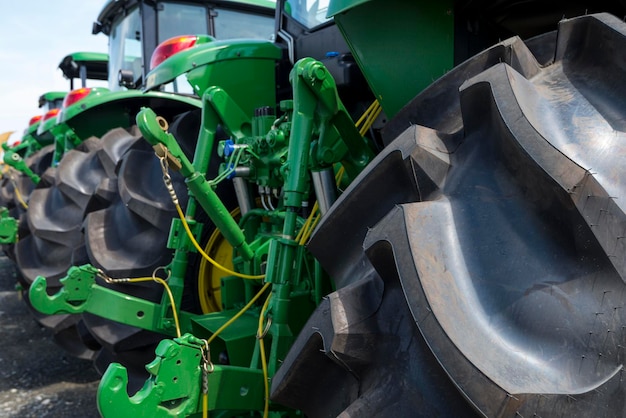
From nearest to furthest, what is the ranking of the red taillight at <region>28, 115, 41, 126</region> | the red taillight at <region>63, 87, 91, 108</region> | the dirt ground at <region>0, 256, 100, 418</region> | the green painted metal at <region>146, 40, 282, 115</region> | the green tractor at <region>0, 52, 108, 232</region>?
the green painted metal at <region>146, 40, 282, 115</region>
the dirt ground at <region>0, 256, 100, 418</region>
the red taillight at <region>63, 87, 91, 108</region>
the green tractor at <region>0, 52, 108, 232</region>
the red taillight at <region>28, 115, 41, 126</region>

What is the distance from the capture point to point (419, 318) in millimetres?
816

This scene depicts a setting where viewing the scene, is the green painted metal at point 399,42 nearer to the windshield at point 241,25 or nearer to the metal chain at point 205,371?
the metal chain at point 205,371

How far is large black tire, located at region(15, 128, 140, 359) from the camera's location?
10.5 feet

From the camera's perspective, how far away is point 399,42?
146cm

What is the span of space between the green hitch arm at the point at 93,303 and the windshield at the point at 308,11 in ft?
3.86

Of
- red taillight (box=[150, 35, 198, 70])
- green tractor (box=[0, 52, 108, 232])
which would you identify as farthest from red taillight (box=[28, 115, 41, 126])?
red taillight (box=[150, 35, 198, 70])

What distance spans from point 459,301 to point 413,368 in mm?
140

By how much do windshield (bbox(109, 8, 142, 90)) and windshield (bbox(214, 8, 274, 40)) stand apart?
630 mm

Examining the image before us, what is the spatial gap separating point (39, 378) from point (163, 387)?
2287 millimetres

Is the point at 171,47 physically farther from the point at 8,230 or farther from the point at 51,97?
the point at 51,97

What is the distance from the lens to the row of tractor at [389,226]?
79 centimetres

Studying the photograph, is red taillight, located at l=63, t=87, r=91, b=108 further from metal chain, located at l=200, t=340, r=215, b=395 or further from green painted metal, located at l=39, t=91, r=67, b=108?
green painted metal, located at l=39, t=91, r=67, b=108

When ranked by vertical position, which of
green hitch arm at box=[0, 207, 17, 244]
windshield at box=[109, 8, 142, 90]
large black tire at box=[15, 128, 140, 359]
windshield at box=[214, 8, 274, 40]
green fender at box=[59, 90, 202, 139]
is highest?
windshield at box=[214, 8, 274, 40]

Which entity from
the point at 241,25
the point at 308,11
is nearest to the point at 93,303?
the point at 308,11
